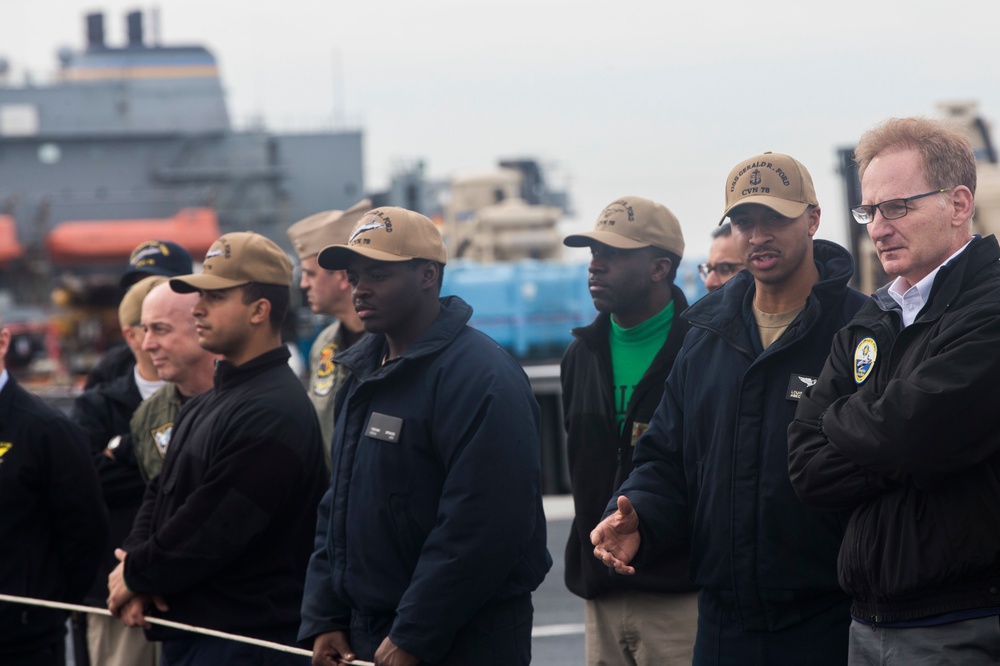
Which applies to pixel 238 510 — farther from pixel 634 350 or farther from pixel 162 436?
pixel 634 350

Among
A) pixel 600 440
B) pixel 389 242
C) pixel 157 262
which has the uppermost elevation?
pixel 389 242

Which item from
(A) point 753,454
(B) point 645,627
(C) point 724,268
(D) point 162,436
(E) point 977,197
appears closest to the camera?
(A) point 753,454

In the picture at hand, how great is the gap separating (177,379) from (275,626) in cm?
133

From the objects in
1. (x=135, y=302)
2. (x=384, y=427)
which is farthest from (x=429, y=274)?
(x=135, y=302)

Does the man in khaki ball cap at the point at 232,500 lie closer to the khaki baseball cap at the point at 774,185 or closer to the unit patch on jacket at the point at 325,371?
the unit patch on jacket at the point at 325,371

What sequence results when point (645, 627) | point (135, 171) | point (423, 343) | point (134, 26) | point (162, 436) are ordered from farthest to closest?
point (134, 26), point (135, 171), point (162, 436), point (645, 627), point (423, 343)

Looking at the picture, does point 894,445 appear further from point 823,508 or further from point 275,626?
point 275,626

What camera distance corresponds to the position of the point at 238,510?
13.5 feet

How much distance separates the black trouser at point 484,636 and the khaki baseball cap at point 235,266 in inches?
58.7

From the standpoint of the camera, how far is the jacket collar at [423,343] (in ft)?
12.0

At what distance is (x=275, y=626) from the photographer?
427 cm

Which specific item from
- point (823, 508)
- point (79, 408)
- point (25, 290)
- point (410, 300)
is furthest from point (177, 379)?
point (25, 290)

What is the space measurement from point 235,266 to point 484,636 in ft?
5.94

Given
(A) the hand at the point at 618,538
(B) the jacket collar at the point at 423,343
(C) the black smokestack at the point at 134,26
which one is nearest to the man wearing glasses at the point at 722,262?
(B) the jacket collar at the point at 423,343
